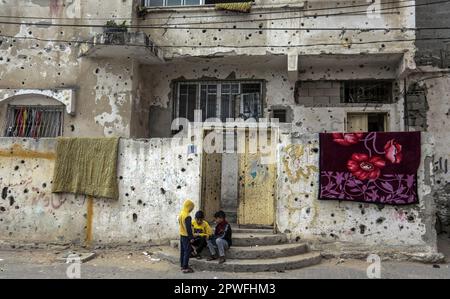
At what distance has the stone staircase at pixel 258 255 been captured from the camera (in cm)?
704

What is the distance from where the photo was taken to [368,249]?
7.91 meters

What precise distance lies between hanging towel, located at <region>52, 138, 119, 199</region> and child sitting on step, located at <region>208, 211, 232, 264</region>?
2.48 meters

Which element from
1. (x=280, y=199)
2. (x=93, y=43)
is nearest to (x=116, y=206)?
(x=280, y=199)

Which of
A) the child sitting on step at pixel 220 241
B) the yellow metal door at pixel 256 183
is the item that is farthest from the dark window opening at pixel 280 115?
the child sitting on step at pixel 220 241

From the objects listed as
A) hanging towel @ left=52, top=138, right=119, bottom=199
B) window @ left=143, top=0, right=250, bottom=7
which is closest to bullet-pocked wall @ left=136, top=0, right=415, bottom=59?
window @ left=143, top=0, right=250, bottom=7

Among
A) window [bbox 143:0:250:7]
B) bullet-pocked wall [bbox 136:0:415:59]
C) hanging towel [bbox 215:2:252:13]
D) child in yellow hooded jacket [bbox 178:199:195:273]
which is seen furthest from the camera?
window [bbox 143:0:250:7]

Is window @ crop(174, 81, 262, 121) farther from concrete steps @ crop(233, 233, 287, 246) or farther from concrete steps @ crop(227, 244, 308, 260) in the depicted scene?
concrete steps @ crop(227, 244, 308, 260)

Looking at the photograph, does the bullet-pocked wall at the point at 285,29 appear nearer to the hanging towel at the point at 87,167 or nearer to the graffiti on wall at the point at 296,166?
the graffiti on wall at the point at 296,166

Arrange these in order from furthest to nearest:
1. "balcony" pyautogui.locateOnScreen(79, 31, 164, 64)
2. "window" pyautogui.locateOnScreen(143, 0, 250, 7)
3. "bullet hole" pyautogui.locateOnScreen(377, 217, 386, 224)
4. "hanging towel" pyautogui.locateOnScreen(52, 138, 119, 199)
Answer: "window" pyautogui.locateOnScreen(143, 0, 250, 7), "balcony" pyautogui.locateOnScreen(79, 31, 164, 64), "hanging towel" pyautogui.locateOnScreen(52, 138, 119, 199), "bullet hole" pyautogui.locateOnScreen(377, 217, 386, 224)

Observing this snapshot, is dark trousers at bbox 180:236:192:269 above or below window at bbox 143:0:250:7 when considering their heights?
below

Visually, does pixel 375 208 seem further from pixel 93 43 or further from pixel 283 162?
pixel 93 43

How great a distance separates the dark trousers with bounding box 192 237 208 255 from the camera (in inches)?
286

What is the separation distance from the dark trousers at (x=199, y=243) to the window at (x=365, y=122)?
5757 millimetres

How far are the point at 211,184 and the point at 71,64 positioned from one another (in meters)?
Result: 5.23
